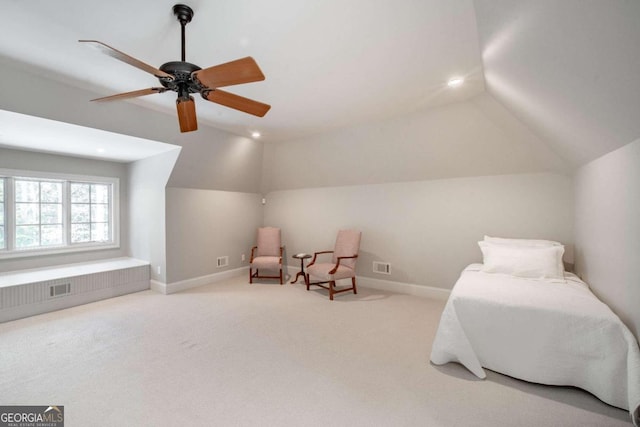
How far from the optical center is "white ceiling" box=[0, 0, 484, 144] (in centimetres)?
171

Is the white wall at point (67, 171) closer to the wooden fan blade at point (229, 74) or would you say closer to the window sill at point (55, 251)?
the window sill at point (55, 251)

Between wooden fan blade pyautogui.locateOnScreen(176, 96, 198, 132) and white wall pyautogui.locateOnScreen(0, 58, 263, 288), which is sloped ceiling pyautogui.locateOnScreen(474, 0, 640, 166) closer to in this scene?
wooden fan blade pyautogui.locateOnScreen(176, 96, 198, 132)

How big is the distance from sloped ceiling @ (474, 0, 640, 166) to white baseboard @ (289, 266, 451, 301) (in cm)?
250

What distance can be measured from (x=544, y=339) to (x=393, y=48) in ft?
8.38

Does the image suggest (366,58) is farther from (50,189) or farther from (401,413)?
(50,189)

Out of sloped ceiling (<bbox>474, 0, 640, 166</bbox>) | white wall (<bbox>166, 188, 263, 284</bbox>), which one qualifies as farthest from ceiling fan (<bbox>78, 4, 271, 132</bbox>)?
white wall (<bbox>166, 188, 263, 284</bbox>)

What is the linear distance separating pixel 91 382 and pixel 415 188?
14.5 feet

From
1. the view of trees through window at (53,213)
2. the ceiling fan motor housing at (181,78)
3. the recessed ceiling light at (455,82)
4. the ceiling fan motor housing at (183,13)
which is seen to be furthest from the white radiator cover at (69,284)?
the recessed ceiling light at (455,82)

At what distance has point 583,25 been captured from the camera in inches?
50.3

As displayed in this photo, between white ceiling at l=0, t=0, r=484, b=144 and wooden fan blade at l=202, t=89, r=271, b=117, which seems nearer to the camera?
white ceiling at l=0, t=0, r=484, b=144

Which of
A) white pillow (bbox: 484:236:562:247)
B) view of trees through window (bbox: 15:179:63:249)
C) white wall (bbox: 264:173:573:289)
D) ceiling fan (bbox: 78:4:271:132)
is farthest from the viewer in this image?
view of trees through window (bbox: 15:179:63:249)

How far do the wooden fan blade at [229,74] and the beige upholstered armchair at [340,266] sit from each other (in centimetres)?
306

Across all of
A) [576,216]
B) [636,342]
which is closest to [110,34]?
[636,342]

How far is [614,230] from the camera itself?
221 cm
